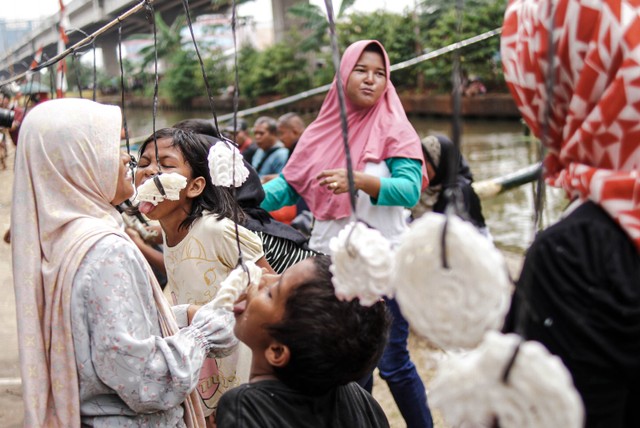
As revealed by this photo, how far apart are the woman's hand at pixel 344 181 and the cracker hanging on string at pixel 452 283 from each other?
1125 millimetres

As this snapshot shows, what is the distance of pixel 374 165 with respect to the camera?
2250 millimetres

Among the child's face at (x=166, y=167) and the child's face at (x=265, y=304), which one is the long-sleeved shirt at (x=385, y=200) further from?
the child's face at (x=265, y=304)

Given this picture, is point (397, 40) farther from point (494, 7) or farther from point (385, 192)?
point (385, 192)

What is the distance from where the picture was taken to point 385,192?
7.04 ft

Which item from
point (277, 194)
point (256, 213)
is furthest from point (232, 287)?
point (277, 194)

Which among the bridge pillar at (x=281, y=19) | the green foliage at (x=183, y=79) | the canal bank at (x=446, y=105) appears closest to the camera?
the canal bank at (x=446, y=105)

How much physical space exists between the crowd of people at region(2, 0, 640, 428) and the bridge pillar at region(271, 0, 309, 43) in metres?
21.4

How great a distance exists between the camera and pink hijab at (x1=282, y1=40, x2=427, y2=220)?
2.25 m

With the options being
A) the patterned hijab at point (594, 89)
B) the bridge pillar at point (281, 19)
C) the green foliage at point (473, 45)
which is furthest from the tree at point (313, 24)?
the patterned hijab at point (594, 89)

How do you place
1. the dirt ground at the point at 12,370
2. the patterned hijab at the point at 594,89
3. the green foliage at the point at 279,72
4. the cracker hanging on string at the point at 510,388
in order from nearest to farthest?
the cracker hanging on string at the point at 510,388
the patterned hijab at the point at 594,89
the dirt ground at the point at 12,370
the green foliage at the point at 279,72

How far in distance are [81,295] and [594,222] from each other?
1.05 m

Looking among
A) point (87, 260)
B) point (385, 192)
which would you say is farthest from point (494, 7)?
point (87, 260)

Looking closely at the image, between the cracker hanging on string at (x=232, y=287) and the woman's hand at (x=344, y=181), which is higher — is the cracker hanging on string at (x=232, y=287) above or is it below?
below

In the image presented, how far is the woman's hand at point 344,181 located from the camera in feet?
6.38
